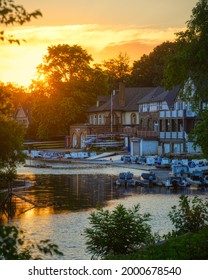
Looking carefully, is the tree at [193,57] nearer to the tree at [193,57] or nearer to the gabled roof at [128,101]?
the tree at [193,57]

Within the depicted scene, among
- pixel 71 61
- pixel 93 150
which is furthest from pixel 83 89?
pixel 93 150

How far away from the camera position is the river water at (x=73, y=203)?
975 inches

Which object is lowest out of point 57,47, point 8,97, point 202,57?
point 8,97

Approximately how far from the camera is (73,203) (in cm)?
3500

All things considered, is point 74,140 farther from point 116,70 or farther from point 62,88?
point 116,70

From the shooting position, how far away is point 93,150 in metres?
81.1

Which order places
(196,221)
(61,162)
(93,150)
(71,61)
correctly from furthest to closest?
(71,61), (93,150), (61,162), (196,221)

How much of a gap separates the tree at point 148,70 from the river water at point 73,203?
38.8 m

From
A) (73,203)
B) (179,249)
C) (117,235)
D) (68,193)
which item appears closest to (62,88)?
(68,193)

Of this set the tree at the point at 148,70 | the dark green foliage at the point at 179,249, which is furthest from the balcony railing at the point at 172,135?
the dark green foliage at the point at 179,249

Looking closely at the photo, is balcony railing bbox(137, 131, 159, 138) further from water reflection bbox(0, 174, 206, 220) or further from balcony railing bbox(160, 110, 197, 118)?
water reflection bbox(0, 174, 206, 220)

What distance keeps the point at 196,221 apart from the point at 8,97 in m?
9.94

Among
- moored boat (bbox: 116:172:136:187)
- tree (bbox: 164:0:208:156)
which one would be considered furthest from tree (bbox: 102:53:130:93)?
tree (bbox: 164:0:208:156)
